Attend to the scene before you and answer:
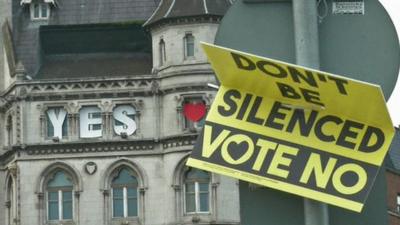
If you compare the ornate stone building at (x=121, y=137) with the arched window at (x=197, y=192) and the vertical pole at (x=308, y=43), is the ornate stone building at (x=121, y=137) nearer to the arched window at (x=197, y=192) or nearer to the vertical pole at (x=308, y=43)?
the arched window at (x=197, y=192)

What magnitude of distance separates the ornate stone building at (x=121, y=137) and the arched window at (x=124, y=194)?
44mm

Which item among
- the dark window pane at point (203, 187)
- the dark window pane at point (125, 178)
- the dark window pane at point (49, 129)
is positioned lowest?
the dark window pane at point (203, 187)

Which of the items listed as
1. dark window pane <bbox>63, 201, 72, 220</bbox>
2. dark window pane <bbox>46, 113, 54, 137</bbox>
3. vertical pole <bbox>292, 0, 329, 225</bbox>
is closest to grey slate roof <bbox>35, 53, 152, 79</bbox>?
dark window pane <bbox>46, 113, 54, 137</bbox>

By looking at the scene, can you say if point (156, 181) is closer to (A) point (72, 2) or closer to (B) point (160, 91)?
(B) point (160, 91)

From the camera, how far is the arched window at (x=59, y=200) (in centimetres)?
6209

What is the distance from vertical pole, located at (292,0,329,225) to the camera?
25.4 feet

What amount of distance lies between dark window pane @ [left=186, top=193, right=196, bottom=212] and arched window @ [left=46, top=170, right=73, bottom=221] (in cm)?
521

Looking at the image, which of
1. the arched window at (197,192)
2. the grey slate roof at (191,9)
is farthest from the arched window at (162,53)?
the arched window at (197,192)

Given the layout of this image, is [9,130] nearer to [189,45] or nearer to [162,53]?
[162,53]

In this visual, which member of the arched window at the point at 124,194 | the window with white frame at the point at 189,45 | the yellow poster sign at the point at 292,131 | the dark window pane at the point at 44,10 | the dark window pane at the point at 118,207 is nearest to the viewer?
the yellow poster sign at the point at 292,131

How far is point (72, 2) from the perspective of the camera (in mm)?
67500

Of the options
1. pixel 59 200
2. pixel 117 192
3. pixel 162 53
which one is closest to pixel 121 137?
pixel 117 192

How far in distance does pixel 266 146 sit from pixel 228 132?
0.22 meters

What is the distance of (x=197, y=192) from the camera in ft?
200
